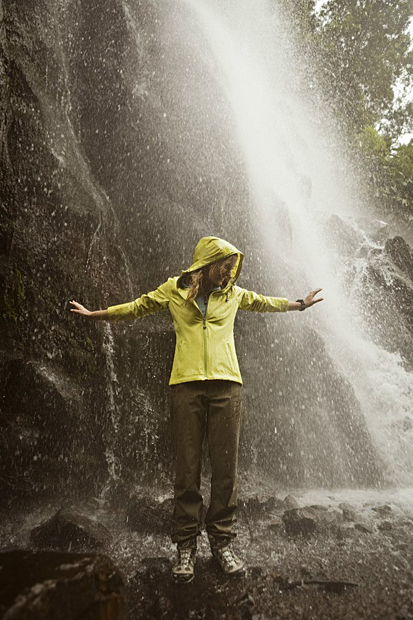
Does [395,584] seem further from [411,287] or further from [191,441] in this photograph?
[411,287]

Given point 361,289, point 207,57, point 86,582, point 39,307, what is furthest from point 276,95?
point 86,582

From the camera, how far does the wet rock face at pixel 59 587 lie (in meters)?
2.03

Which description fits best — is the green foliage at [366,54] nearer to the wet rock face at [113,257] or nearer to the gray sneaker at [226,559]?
the wet rock face at [113,257]

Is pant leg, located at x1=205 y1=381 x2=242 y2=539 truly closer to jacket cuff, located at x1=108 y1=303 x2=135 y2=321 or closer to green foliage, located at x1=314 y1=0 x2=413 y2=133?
jacket cuff, located at x1=108 y1=303 x2=135 y2=321

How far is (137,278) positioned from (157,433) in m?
2.71

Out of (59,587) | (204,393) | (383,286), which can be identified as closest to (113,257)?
(204,393)

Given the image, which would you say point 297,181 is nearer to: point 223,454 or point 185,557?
point 223,454

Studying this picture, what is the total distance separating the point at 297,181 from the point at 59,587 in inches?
586

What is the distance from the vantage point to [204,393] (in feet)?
12.1

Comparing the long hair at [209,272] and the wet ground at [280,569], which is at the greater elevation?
the long hair at [209,272]

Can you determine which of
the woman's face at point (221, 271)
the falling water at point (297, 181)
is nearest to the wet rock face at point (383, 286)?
the falling water at point (297, 181)

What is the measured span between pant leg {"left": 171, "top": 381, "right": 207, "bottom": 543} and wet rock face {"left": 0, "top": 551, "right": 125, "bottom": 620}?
0.98 metres

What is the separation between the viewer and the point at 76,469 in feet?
18.4

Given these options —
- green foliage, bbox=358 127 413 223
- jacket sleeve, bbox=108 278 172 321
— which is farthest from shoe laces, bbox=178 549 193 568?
green foliage, bbox=358 127 413 223
